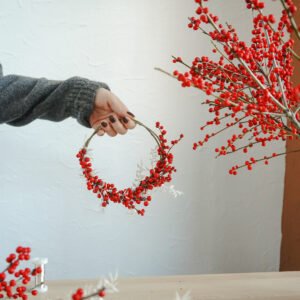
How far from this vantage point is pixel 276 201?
1.24 meters

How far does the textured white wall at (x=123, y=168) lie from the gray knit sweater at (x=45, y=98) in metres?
0.44

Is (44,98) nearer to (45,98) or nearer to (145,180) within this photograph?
(45,98)

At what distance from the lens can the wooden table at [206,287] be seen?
62cm

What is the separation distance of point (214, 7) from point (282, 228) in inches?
28.0

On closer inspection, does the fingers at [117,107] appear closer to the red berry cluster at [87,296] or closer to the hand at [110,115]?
the hand at [110,115]

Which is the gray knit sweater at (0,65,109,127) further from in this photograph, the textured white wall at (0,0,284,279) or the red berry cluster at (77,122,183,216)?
the textured white wall at (0,0,284,279)

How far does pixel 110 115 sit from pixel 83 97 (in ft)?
0.18

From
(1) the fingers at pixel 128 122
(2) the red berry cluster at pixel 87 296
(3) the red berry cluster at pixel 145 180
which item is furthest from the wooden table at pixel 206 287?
(2) the red berry cluster at pixel 87 296

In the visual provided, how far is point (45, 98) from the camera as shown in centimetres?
65

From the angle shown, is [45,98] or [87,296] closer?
[87,296]

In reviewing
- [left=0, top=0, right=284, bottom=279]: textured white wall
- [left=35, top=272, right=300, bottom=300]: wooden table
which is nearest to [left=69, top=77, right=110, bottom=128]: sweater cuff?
[left=35, top=272, right=300, bottom=300]: wooden table

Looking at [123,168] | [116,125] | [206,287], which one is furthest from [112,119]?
[123,168]

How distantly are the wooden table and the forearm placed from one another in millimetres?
272

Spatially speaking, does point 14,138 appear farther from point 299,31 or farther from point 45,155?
point 299,31
